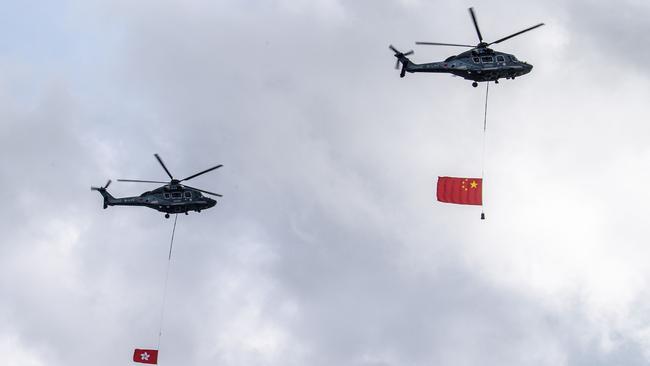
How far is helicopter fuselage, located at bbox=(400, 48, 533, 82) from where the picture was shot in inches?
5226

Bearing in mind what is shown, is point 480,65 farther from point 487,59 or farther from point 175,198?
point 175,198

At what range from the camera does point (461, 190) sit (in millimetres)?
137000

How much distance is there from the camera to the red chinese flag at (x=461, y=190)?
134 meters

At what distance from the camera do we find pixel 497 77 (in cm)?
13350

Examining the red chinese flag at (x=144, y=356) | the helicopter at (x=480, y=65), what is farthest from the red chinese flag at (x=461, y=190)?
the red chinese flag at (x=144, y=356)

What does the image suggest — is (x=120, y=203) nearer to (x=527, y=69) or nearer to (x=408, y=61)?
(x=408, y=61)

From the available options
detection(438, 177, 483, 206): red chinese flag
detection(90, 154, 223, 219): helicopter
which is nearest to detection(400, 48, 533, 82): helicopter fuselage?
detection(438, 177, 483, 206): red chinese flag

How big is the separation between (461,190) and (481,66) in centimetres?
1380

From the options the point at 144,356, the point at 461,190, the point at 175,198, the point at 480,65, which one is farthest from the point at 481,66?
the point at 144,356

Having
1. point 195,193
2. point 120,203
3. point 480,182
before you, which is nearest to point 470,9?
point 480,182

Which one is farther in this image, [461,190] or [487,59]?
[461,190]

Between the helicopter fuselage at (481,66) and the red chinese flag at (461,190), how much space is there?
445 inches

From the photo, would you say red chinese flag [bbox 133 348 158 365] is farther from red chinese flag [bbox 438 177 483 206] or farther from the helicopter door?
the helicopter door

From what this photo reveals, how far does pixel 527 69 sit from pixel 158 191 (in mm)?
48014
